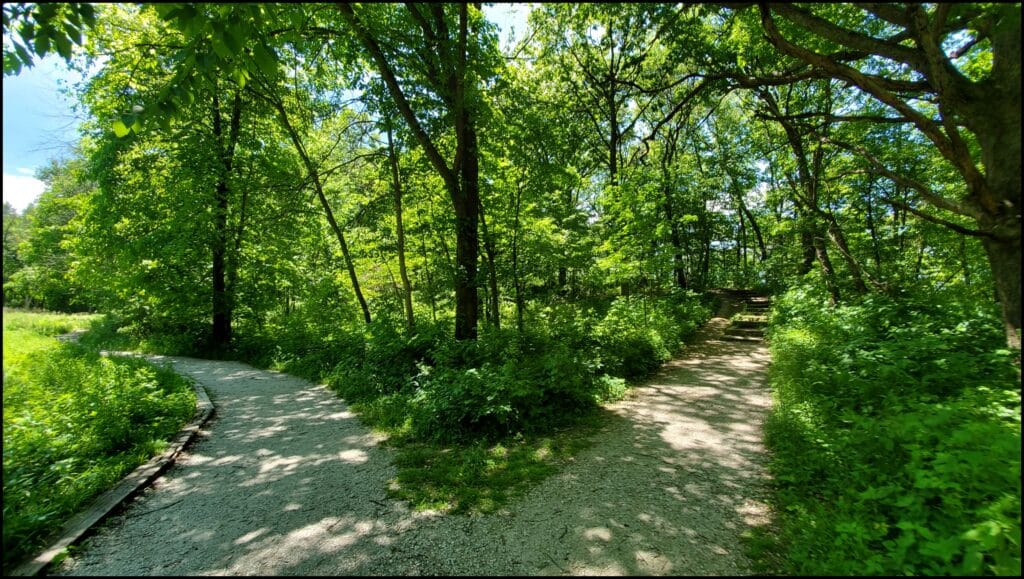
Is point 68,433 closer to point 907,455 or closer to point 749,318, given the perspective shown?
point 907,455

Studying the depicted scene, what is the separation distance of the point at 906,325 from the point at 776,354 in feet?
7.62

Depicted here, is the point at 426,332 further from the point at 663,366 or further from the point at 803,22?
the point at 803,22

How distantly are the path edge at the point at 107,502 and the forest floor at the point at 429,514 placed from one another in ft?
0.32

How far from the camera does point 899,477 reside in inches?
113

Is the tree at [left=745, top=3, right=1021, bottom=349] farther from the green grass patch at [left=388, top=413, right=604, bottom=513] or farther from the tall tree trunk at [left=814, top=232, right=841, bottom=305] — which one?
the tall tree trunk at [left=814, top=232, right=841, bottom=305]

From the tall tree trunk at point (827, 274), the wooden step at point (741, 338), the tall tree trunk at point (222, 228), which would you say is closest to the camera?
the tall tree trunk at point (827, 274)

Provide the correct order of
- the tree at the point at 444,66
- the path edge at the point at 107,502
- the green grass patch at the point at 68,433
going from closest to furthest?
the path edge at the point at 107,502 < the green grass patch at the point at 68,433 < the tree at the point at 444,66

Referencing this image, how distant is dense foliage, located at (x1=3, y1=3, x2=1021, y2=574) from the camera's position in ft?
9.35

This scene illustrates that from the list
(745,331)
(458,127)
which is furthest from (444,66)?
(745,331)

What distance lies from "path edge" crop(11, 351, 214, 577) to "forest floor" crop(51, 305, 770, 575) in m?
0.10

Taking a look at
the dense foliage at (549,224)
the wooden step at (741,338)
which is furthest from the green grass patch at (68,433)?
the wooden step at (741,338)

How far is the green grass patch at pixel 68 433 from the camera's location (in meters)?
3.16

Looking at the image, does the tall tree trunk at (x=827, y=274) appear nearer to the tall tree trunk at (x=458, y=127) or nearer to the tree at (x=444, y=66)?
the tall tree trunk at (x=458, y=127)

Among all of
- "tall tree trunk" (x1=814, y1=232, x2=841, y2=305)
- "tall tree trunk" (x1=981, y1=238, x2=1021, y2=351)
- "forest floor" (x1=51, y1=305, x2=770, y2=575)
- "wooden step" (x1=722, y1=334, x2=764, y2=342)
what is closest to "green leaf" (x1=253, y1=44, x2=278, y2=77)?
"forest floor" (x1=51, y1=305, x2=770, y2=575)
